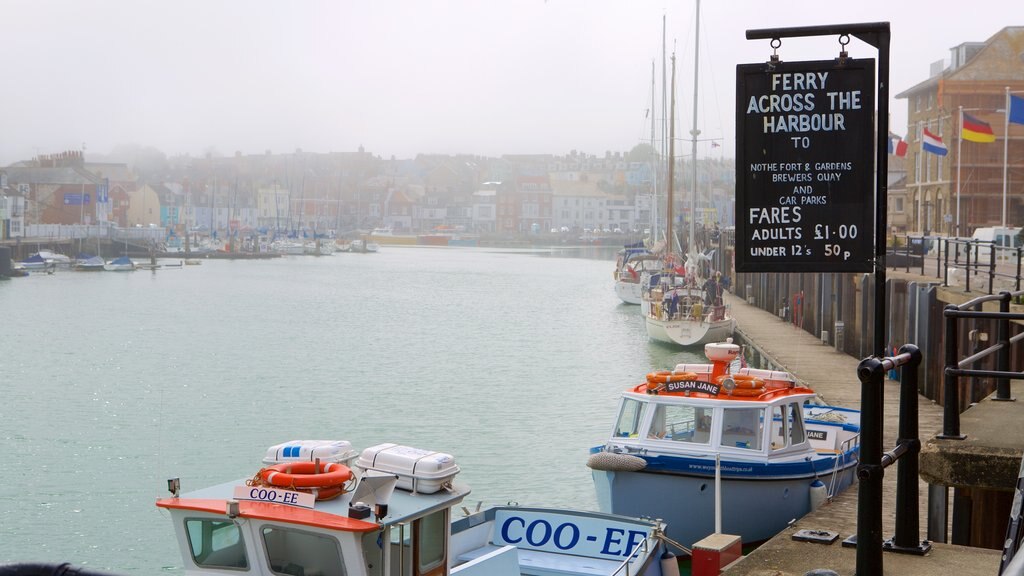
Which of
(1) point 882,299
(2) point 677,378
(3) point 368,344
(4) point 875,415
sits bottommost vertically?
(3) point 368,344

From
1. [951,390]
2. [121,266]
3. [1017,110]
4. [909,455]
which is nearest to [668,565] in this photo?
[951,390]

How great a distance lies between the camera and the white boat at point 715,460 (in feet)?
54.5

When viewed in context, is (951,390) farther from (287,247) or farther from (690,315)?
(287,247)

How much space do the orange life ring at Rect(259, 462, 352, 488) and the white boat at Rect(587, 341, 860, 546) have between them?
7043mm

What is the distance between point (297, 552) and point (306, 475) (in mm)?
646

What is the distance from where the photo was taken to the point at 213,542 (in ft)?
33.0

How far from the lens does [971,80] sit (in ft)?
244

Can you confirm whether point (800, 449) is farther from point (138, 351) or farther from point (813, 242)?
point (138, 351)

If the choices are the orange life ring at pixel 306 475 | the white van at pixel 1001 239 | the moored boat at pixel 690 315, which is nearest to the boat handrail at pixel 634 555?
the orange life ring at pixel 306 475

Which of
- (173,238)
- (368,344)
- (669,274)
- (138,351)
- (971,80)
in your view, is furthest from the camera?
(173,238)

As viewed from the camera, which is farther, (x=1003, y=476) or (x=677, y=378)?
(x=677, y=378)

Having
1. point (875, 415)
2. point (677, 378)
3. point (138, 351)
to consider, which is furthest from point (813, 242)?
point (138, 351)

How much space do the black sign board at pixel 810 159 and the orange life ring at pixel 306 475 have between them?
13.5ft

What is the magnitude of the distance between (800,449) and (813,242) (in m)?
10.1
